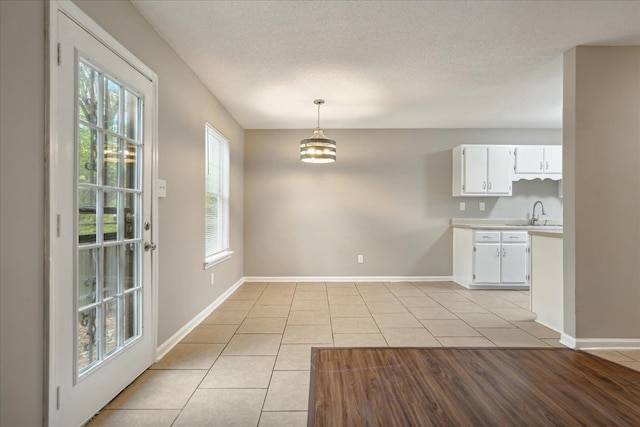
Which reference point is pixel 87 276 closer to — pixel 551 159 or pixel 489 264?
pixel 489 264

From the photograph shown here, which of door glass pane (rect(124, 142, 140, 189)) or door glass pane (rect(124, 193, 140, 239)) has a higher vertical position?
door glass pane (rect(124, 142, 140, 189))

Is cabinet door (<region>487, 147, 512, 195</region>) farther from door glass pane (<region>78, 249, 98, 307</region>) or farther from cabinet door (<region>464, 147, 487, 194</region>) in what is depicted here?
door glass pane (<region>78, 249, 98, 307</region>)

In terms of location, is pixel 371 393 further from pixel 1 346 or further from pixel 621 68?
pixel 621 68

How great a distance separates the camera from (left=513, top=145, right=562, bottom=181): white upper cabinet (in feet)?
17.5

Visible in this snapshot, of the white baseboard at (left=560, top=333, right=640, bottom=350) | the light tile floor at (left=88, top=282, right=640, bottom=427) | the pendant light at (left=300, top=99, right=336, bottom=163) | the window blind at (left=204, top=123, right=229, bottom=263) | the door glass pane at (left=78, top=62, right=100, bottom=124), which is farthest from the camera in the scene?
the window blind at (left=204, top=123, right=229, bottom=263)

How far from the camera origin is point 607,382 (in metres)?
2.30

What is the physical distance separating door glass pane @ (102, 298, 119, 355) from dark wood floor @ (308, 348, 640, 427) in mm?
1236

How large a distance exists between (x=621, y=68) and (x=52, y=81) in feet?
13.4

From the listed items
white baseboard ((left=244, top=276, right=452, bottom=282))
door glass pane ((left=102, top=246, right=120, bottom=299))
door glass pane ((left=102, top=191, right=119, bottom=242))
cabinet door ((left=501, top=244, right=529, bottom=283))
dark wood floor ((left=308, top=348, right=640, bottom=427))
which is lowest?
dark wood floor ((left=308, top=348, right=640, bottom=427))

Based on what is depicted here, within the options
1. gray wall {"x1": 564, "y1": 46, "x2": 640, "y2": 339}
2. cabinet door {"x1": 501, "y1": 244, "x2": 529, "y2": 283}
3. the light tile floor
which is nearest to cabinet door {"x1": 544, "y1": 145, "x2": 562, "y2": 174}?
cabinet door {"x1": 501, "y1": 244, "x2": 529, "y2": 283}

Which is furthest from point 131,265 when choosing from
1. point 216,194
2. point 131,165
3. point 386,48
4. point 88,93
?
point 386,48

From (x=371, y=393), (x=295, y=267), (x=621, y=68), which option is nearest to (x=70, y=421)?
(x=371, y=393)

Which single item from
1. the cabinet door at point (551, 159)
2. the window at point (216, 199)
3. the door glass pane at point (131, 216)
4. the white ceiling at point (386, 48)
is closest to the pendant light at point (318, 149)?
the white ceiling at point (386, 48)

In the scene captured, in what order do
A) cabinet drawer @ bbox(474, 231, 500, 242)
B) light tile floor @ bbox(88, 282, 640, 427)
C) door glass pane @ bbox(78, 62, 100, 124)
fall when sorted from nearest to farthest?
door glass pane @ bbox(78, 62, 100, 124), light tile floor @ bbox(88, 282, 640, 427), cabinet drawer @ bbox(474, 231, 500, 242)
